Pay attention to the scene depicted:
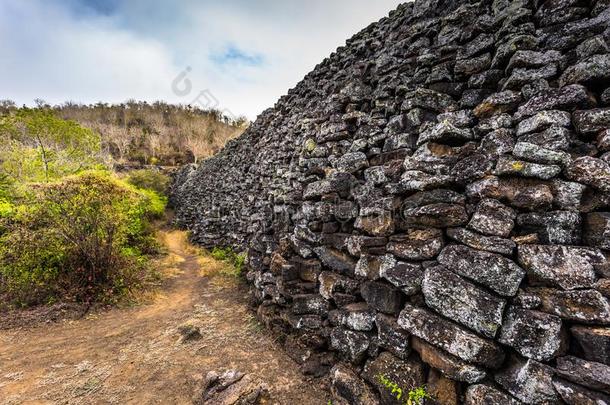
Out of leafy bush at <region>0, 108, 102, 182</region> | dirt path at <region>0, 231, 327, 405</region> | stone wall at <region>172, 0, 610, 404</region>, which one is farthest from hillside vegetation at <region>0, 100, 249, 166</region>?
stone wall at <region>172, 0, 610, 404</region>

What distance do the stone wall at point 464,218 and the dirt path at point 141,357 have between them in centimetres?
53

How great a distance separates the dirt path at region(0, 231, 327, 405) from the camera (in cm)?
372

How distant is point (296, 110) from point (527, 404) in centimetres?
749

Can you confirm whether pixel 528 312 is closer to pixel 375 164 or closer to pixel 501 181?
pixel 501 181

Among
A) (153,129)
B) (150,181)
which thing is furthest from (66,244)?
(153,129)

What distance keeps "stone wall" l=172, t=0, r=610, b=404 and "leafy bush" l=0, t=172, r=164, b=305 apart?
4985 millimetres

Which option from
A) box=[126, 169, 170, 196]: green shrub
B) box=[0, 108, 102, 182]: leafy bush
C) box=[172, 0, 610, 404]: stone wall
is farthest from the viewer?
box=[126, 169, 170, 196]: green shrub

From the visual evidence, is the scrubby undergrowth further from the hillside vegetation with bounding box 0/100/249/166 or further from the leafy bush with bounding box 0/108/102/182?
the hillside vegetation with bounding box 0/100/249/166

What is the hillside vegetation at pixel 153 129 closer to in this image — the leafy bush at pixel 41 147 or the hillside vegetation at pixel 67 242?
the leafy bush at pixel 41 147

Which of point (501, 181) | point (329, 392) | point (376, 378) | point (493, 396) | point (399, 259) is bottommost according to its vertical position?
point (329, 392)

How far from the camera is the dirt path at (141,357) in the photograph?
147 inches

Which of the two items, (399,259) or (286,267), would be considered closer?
(399,259)

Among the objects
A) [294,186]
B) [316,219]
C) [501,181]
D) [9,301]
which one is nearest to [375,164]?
[316,219]

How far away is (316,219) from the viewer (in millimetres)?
4613
